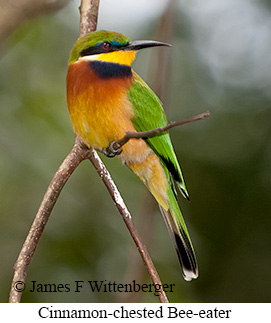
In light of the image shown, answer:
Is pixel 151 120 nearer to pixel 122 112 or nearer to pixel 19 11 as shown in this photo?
pixel 122 112

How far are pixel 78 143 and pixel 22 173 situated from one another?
4.69ft

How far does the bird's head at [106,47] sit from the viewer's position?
1844 millimetres

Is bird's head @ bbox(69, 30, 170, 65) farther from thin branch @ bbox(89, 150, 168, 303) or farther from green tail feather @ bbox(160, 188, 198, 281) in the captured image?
green tail feather @ bbox(160, 188, 198, 281)

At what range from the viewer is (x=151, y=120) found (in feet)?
6.84

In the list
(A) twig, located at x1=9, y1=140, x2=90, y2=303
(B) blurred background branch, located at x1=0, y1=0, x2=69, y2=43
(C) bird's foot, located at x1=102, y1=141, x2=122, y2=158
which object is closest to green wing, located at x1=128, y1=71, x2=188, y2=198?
(C) bird's foot, located at x1=102, y1=141, x2=122, y2=158

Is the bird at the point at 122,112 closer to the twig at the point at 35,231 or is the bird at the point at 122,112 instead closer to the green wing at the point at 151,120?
the green wing at the point at 151,120

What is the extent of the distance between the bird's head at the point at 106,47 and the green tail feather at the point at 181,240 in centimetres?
55

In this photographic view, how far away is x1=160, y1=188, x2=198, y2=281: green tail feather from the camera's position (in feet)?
6.53

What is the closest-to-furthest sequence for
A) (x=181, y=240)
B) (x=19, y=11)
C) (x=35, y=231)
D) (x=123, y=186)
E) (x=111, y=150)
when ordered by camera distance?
1. (x=19, y=11)
2. (x=35, y=231)
3. (x=111, y=150)
4. (x=181, y=240)
5. (x=123, y=186)

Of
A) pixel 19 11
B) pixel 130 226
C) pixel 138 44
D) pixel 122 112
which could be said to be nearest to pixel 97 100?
pixel 122 112

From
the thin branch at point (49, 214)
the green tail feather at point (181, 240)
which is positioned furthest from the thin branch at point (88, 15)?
the green tail feather at point (181, 240)

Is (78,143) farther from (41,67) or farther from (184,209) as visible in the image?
(41,67)

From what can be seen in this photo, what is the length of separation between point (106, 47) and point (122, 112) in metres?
0.23

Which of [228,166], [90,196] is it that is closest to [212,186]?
[228,166]
